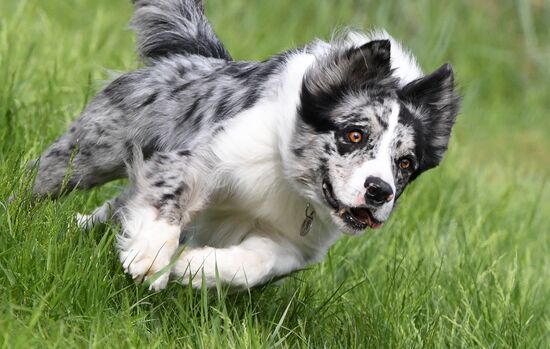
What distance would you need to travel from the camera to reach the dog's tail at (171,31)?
5.13 meters

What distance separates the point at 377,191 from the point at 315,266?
1.32 meters

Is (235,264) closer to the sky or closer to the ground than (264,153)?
closer to the ground

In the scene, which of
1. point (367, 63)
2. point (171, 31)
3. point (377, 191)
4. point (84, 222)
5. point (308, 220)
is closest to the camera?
point (377, 191)

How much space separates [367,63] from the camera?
435 cm

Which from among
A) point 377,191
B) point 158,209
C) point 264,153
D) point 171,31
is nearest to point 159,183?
point 158,209

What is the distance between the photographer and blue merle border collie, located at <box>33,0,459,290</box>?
4160 mm

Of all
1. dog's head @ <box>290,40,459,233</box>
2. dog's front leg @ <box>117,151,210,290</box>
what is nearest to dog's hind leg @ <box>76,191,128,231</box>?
dog's front leg @ <box>117,151,210,290</box>

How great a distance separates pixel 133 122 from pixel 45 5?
3.93 metres

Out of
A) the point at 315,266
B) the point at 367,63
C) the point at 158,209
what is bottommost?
the point at 315,266

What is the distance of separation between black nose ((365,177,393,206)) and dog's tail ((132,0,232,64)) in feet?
4.82

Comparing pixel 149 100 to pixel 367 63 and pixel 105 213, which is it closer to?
pixel 105 213

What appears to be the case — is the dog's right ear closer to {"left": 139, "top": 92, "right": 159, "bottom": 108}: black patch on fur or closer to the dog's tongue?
the dog's tongue

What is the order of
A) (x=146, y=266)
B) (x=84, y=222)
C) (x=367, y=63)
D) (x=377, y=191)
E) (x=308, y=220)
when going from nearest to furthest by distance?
(x=377, y=191)
(x=146, y=266)
(x=367, y=63)
(x=308, y=220)
(x=84, y=222)

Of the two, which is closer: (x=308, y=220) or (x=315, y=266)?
(x=308, y=220)
